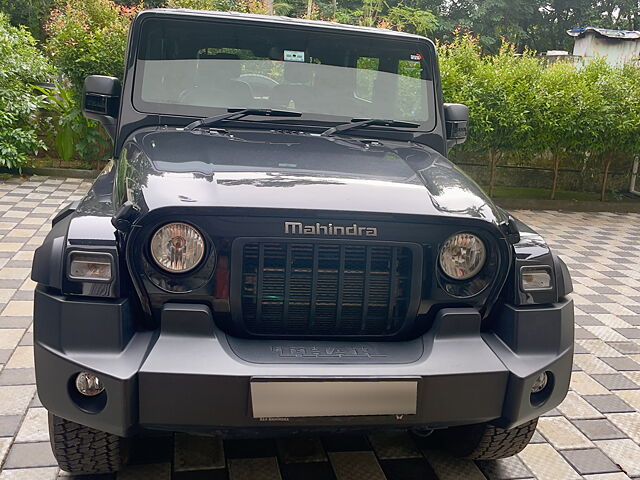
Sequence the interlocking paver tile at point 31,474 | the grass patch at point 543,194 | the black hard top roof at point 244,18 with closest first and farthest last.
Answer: the interlocking paver tile at point 31,474, the black hard top roof at point 244,18, the grass patch at point 543,194

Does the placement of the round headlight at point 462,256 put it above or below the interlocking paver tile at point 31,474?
above

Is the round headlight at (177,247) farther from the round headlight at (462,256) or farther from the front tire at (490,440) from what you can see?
the front tire at (490,440)

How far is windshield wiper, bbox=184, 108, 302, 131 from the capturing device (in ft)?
9.96

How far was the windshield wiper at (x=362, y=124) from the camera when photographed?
3.16 m

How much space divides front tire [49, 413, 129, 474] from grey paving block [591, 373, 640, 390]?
8.97 feet

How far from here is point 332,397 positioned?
200 cm

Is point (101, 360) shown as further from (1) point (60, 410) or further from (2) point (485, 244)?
(2) point (485, 244)

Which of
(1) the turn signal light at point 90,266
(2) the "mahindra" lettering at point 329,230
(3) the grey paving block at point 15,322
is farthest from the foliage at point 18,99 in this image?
(2) the "mahindra" lettering at point 329,230

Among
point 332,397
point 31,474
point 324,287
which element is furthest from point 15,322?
point 332,397

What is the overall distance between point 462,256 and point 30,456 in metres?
1.90

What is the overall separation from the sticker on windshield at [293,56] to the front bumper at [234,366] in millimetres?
1741

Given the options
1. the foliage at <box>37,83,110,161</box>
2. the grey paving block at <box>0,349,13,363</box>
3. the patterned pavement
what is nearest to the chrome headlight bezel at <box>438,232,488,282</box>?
the patterned pavement

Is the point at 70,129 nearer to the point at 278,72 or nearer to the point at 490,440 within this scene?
the point at 278,72

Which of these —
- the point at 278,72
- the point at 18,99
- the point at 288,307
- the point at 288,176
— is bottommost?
the point at 18,99
